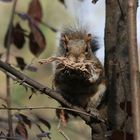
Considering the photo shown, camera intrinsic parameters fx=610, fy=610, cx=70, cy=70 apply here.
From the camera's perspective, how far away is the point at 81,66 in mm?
1787

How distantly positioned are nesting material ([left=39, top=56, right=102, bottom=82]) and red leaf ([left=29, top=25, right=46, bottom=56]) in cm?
58

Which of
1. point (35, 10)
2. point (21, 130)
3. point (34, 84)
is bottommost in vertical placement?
point (21, 130)

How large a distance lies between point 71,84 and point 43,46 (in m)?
0.57

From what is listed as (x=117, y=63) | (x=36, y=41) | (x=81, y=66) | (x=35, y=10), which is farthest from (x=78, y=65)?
(x=35, y=10)

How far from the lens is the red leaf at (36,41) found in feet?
8.07

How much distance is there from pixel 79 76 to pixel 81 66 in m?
0.06

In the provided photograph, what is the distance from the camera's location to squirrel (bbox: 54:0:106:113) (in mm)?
1854

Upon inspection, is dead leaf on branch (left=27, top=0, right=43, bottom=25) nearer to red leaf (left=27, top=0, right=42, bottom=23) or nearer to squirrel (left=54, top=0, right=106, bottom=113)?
red leaf (left=27, top=0, right=42, bottom=23)

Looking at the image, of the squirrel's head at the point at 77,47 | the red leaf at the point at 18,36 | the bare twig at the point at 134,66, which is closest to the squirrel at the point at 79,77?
the squirrel's head at the point at 77,47

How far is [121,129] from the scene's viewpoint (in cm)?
175

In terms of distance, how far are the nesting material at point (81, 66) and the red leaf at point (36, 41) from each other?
0.58 m

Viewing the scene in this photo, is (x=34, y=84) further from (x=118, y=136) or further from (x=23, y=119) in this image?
(x=23, y=119)

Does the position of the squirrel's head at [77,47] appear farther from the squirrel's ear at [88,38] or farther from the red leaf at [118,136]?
the red leaf at [118,136]

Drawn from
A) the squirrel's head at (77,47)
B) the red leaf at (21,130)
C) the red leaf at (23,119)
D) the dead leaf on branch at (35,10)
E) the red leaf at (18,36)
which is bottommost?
the red leaf at (21,130)
